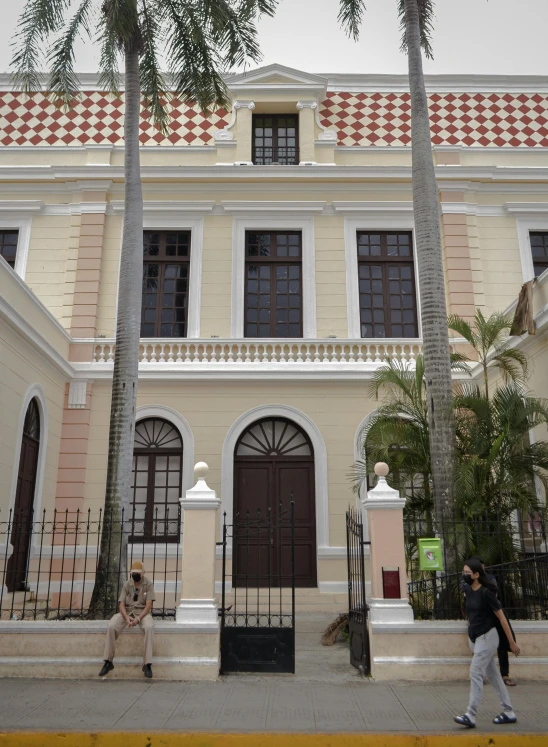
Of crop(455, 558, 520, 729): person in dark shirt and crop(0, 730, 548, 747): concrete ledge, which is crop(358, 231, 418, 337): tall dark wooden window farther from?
crop(0, 730, 548, 747): concrete ledge

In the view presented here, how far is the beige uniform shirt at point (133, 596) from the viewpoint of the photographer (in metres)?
7.70

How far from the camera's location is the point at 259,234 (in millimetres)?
15859

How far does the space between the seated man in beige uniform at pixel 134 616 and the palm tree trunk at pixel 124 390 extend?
0.66 metres

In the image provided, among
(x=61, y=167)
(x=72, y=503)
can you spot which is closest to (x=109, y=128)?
(x=61, y=167)

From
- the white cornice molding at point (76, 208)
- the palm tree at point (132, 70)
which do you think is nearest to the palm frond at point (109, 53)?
the palm tree at point (132, 70)

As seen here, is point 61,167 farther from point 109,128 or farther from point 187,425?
point 187,425

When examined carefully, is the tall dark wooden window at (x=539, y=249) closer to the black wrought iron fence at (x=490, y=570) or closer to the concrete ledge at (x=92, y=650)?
the black wrought iron fence at (x=490, y=570)

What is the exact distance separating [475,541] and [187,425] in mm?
7000

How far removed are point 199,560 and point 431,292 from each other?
4.91m

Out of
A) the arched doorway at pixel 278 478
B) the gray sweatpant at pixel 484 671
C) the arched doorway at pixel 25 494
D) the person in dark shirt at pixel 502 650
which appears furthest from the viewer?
the arched doorway at pixel 278 478

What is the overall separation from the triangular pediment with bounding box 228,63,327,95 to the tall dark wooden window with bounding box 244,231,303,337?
12.2 feet

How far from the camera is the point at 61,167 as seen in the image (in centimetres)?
1556

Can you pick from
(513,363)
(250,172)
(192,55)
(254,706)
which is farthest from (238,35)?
(254,706)

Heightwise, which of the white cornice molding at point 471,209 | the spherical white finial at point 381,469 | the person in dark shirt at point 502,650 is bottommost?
the person in dark shirt at point 502,650
